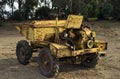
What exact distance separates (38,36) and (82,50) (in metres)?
1.66

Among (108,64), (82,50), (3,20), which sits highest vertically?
(82,50)

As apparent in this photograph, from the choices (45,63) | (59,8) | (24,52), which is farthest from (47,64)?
(59,8)

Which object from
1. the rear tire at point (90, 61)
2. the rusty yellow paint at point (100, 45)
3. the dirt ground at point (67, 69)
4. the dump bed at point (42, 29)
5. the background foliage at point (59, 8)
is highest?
the dump bed at point (42, 29)


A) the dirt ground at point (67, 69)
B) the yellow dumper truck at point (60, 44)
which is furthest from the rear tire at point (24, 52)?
the dirt ground at point (67, 69)

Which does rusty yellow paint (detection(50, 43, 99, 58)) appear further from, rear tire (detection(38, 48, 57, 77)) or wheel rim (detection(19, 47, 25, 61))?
wheel rim (detection(19, 47, 25, 61))

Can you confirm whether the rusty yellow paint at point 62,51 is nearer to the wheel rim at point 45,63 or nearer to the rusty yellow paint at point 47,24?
the wheel rim at point 45,63

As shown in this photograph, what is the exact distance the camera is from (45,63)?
8820 mm

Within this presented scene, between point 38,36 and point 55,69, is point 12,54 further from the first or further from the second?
point 55,69

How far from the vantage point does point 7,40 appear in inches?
643

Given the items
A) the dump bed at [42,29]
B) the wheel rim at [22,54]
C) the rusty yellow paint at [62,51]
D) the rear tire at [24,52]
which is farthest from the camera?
the wheel rim at [22,54]

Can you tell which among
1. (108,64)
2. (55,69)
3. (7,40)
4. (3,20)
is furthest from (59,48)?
(3,20)

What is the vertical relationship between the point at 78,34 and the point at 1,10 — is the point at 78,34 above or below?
above

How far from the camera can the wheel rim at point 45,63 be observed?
8695mm

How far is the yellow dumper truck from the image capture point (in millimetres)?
8500
